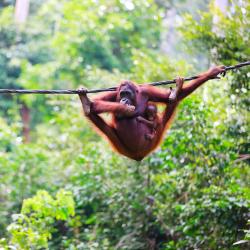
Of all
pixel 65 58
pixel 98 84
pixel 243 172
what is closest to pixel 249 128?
pixel 243 172

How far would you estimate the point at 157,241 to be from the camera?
7215 millimetres

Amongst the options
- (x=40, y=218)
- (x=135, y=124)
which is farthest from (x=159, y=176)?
(x=135, y=124)

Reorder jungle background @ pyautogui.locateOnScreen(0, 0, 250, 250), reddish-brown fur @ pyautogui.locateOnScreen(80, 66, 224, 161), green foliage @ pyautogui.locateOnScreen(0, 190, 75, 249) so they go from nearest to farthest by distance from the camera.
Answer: reddish-brown fur @ pyautogui.locateOnScreen(80, 66, 224, 161)
green foliage @ pyautogui.locateOnScreen(0, 190, 75, 249)
jungle background @ pyautogui.locateOnScreen(0, 0, 250, 250)

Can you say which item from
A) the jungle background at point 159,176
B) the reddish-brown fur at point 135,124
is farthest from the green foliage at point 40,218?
Answer: the reddish-brown fur at point 135,124

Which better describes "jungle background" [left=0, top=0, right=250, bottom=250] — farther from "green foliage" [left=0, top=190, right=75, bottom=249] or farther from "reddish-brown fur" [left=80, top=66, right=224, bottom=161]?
"reddish-brown fur" [left=80, top=66, right=224, bottom=161]

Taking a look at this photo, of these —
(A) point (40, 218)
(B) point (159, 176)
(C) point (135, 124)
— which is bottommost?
(A) point (40, 218)

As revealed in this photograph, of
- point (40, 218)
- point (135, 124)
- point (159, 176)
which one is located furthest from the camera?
point (159, 176)

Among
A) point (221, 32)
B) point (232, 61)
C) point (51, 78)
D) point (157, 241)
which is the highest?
point (51, 78)

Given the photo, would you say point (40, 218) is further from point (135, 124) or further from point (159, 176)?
point (135, 124)

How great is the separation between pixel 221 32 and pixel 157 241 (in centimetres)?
293

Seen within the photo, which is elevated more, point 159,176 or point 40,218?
point 159,176

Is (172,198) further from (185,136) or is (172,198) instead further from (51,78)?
(51,78)

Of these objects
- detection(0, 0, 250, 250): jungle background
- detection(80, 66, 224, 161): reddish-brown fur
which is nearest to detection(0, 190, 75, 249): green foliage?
detection(0, 0, 250, 250): jungle background

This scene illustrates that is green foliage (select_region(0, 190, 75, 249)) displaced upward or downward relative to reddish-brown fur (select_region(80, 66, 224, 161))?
downward
